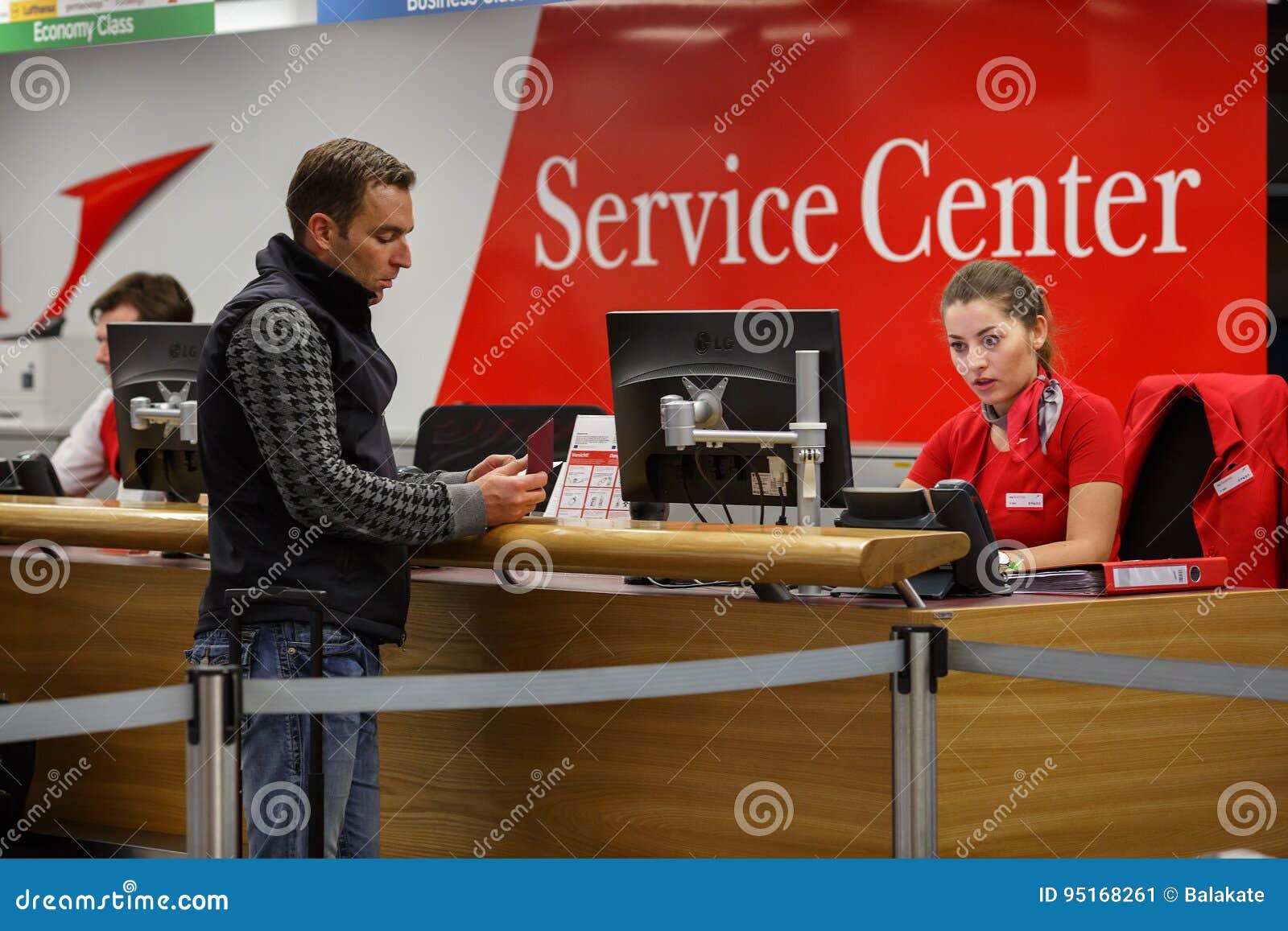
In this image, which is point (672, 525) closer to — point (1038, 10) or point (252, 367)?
point (252, 367)

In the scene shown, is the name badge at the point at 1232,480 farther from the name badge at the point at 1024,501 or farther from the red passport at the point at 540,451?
the red passport at the point at 540,451

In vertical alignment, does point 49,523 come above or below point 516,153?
below

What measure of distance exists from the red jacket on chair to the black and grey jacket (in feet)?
5.54

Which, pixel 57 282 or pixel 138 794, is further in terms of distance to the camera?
pixel 57 282

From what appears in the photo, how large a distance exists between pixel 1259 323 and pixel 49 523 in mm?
2867

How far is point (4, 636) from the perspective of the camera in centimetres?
316

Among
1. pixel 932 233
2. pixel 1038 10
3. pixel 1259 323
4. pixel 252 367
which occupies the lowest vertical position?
pixel 252 367

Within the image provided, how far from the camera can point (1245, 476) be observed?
9.98 ft

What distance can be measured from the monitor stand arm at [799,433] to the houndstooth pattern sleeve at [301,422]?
0.57 m

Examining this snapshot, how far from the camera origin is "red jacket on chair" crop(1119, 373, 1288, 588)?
3.05 meters

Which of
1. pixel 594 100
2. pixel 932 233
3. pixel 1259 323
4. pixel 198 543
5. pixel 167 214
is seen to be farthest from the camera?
pixel 167 214

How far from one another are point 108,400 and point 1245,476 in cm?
328

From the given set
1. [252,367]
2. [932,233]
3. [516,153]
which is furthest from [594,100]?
[252,367]

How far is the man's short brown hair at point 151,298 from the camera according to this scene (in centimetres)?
441
